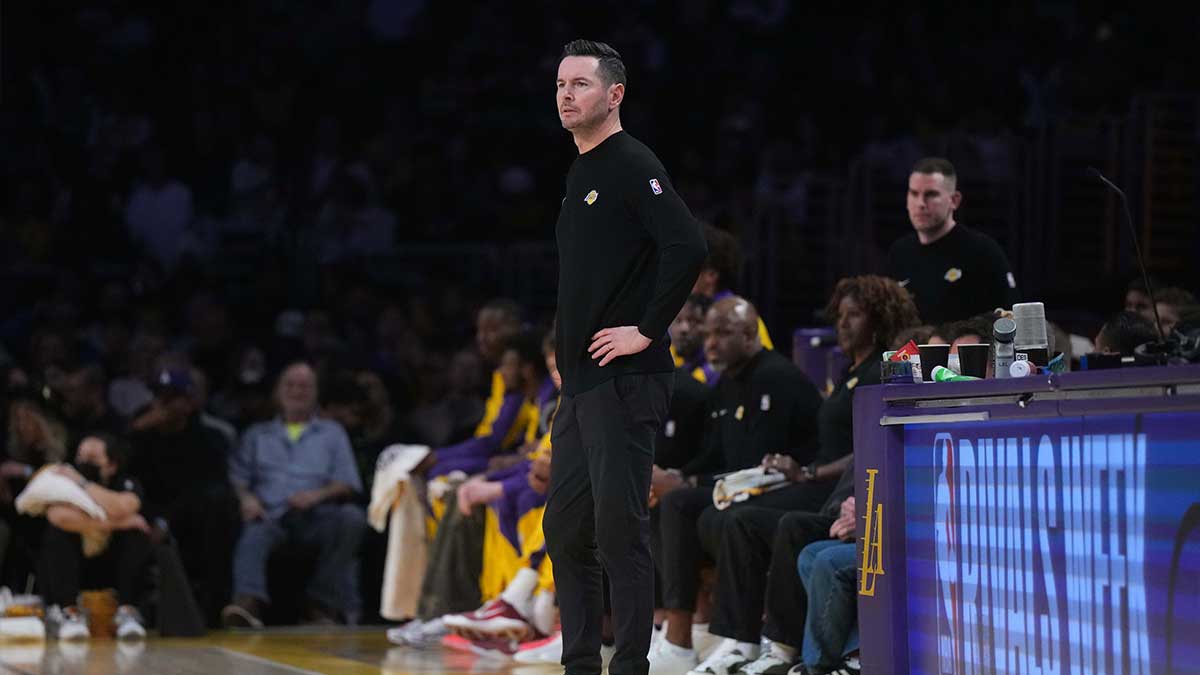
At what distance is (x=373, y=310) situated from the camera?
1424 centimetres

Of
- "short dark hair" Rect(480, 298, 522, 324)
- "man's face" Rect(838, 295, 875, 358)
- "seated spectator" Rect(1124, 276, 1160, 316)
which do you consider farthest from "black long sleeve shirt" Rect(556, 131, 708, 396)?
"short dark hair" Rect(480, 298, 522, 324)

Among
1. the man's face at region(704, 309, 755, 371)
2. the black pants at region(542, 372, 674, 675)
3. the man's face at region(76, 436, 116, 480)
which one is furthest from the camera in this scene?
the man's face at region(76, 436, 116, 480)

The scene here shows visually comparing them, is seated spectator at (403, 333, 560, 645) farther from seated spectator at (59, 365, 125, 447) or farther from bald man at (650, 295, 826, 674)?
seated spectator at (59, 365, 125, 447)

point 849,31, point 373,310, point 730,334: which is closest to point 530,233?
point 373,310

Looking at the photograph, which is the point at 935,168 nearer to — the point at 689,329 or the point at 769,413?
the point at 769,413

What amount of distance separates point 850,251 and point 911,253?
4353 mm

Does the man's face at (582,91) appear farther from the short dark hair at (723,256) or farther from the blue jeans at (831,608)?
the short dark hair at (723,256)

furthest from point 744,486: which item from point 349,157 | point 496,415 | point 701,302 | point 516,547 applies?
point 349,157

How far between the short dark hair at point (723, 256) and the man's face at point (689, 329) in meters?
0.19

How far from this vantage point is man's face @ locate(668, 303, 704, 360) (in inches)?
344

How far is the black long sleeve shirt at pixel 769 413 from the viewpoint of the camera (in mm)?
7887

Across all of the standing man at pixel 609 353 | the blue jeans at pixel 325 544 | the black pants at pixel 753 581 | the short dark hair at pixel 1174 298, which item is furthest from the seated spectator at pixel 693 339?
the standing man at pixel 609 353

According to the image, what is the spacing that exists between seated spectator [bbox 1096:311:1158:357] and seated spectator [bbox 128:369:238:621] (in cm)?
595

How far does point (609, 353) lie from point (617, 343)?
0.13 feet
